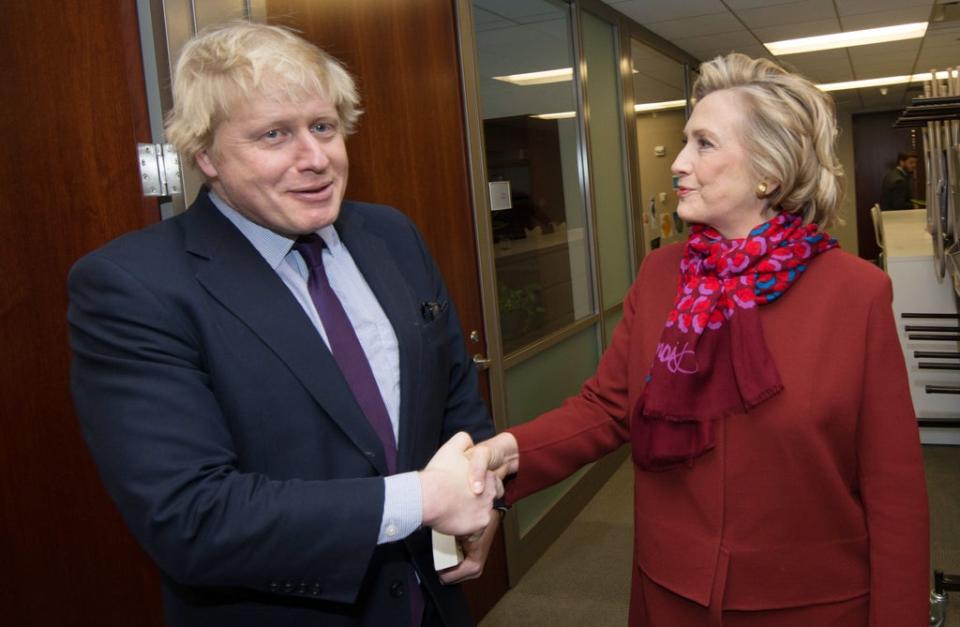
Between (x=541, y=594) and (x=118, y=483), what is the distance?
8.67ft

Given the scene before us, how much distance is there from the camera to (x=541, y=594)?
11.6 feet

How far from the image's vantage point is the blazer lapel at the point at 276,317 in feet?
4.15

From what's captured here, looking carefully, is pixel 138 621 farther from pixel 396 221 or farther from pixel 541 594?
pixel 541 594

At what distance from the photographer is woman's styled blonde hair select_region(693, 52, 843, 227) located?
1614mm

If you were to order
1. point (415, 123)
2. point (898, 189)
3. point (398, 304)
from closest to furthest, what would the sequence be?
point (398, 304), point (415, 123), point (898, 189)

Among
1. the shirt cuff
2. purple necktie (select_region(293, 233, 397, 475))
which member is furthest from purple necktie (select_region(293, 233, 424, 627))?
the shirt cuff

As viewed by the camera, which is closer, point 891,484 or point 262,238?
point 262,238

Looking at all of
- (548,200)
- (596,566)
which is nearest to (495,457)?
(596,566)

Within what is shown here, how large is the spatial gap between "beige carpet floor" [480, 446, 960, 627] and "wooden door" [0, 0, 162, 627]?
169 centimetres

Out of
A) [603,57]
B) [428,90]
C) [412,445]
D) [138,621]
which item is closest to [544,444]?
[412,445]

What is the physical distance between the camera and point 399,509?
1220 millimetres

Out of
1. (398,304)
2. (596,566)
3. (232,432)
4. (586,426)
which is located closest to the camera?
(232,432)

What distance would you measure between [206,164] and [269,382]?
1.24 feet

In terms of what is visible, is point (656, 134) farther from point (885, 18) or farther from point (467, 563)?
point (467, 563)
